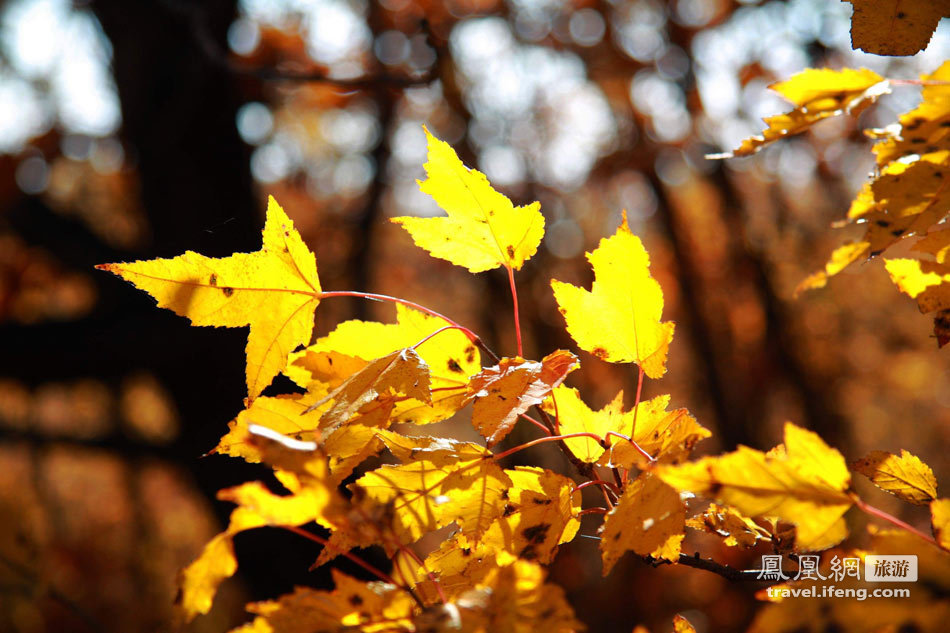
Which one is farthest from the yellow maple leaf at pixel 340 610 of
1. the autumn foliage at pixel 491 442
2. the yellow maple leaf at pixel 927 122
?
the yellow maple leaf at pixel 927 122

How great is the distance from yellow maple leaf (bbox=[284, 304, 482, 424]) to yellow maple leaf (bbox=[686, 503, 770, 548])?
0.25m

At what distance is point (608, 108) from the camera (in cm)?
718

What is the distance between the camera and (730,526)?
0.61m

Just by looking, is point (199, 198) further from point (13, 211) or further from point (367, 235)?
point (367, 235)

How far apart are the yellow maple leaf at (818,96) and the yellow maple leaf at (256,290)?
399mm

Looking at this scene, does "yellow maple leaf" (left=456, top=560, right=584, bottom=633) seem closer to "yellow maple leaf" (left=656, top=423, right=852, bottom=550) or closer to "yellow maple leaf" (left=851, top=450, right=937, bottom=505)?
"yellow maple leaf" (left=656, top=423, right=852, bottom=550)

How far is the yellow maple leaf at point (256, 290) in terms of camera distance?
556 millimetres

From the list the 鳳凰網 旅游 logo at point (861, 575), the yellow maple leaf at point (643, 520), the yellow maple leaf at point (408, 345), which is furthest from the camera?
the yellow maple leaf at point (408, 345)

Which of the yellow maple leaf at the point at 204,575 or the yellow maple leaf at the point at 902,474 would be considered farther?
the yellow maple leaf at the point at 902,474

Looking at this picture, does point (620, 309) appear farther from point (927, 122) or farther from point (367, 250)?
point (367, 250)

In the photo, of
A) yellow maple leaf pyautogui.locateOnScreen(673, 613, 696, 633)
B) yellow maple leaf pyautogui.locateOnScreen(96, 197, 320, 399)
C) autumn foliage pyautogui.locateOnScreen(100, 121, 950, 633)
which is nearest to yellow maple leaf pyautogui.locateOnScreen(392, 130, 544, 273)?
autumn foliage pyautogui.locateOnScreen(100, 121, 950, 633)

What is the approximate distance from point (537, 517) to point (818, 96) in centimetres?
40

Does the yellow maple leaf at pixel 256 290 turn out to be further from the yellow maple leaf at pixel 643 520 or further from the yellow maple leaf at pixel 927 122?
the yellow maple leaf at pixel 927 122

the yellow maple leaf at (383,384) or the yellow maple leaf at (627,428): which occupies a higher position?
the yellow maple leaf at (383,384)
